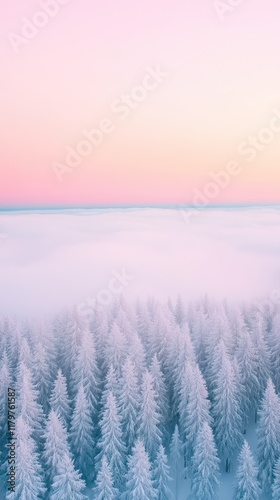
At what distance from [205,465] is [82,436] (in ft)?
36.4

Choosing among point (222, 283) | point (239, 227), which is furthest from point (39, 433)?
point (239, 227)

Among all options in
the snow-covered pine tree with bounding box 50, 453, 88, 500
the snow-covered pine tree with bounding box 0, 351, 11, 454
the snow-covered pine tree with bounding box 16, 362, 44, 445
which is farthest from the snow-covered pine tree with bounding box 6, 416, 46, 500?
the snow-covered pine tree with bounding box 0, 351, 11, 454

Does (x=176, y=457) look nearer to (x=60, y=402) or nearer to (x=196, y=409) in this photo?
(x=196, y=409)

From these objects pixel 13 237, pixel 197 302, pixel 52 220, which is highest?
pixel 52 220

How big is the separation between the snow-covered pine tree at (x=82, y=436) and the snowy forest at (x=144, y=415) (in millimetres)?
94

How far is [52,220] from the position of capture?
161250 mm

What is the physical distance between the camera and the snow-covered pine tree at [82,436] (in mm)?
34656

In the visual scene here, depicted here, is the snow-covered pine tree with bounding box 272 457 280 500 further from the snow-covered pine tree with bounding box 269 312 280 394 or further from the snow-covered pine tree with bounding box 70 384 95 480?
the snow-covered pine tree with bounding box 70 384 95 480

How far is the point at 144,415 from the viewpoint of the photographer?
34.7m

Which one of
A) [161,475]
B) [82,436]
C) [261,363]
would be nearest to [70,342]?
[82,436]

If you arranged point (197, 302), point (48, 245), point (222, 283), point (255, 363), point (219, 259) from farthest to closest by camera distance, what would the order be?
point (219, 259) < point (48, 245) < point (222, 283) < point (197, 302) < point (255, 363)

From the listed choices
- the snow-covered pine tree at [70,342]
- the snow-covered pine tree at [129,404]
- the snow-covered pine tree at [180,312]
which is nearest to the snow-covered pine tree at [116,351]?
the snow-covered pine tree at [70,342]

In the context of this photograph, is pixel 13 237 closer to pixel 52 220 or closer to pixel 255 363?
pixel 52 220

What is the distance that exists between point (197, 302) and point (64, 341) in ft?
90.6
